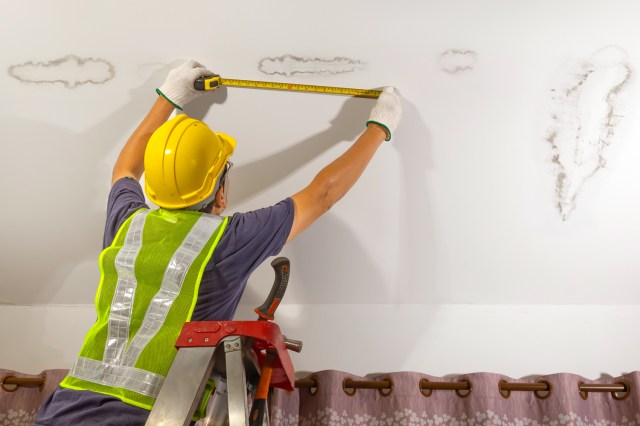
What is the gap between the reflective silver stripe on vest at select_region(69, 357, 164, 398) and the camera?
132 cm

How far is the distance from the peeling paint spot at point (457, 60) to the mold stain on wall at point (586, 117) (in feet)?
0.88

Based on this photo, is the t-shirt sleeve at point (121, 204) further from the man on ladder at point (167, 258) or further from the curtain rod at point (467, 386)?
the curtain rod at point (467, 386)

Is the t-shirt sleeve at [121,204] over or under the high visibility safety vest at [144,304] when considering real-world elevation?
over

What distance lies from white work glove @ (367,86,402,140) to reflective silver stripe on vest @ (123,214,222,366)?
561mm

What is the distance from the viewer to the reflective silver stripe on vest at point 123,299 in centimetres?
137

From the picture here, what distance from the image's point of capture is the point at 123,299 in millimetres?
1399

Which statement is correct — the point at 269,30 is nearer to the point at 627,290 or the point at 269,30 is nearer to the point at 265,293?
the point at 265,293

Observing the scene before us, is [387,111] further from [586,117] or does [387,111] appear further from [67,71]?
[67,71]

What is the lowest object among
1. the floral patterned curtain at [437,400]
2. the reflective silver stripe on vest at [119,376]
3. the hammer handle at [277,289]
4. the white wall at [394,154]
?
the reflective silver stripe on vest at [119,376]

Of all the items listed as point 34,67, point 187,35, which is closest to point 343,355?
point 187,35

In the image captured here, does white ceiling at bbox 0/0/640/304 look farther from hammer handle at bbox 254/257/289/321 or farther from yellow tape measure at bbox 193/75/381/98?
hammer handle at bbox 254/257/289/321

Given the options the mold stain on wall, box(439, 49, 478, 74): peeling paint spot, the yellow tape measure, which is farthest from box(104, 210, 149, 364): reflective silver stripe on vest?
the mold stain on wall

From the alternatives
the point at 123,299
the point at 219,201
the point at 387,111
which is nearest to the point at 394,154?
the point at 387,111

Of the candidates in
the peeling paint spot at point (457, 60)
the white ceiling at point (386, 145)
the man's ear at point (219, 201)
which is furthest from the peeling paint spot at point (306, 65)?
the man's ear at point (219, 201)
